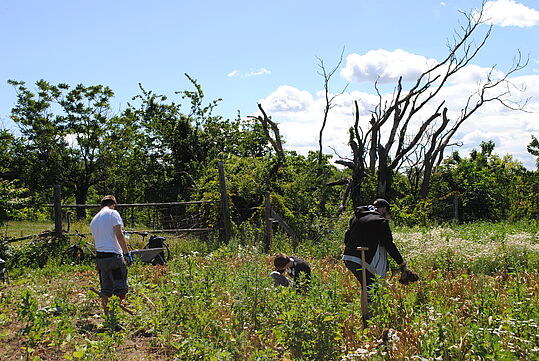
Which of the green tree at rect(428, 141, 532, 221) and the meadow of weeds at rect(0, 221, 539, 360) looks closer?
the meadow of weeds at rect(0, 221, 539, 360)

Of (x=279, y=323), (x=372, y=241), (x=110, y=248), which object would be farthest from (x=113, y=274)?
(x=372, y=241)

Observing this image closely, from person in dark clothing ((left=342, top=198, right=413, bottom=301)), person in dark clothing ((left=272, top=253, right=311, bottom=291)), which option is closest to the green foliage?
person in dark clothing ((left=272, top=253, right=311, bottom=291))

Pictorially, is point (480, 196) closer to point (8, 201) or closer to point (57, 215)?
point (57, 215)

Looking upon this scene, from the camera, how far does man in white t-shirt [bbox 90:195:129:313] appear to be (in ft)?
21.1

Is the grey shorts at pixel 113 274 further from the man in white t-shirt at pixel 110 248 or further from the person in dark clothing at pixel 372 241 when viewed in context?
the person in dark clothing at pixel 372 241

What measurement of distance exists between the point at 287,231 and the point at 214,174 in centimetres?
271

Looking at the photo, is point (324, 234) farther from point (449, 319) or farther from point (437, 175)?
A: point (437, 175)

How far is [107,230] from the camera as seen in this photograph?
253 inches

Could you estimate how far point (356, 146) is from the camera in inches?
776

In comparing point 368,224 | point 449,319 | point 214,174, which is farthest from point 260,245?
point 449,319

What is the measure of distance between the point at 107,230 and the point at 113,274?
0.54 m

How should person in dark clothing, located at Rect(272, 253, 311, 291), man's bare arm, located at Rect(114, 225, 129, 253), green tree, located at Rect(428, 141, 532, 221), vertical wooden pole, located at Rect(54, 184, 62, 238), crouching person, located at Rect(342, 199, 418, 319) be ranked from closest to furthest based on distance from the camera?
crouching person, located at Rect(342, 199, 418, 319), man's bare arm, located at Rect(114, 225, 129, 253), person in dark clothing, located at Rect(272, 253, 311, 291), vertical wooden pole, located at Rect(54, 184, 62, 238), green tree, located at Rect(428, 141, 532, 221)

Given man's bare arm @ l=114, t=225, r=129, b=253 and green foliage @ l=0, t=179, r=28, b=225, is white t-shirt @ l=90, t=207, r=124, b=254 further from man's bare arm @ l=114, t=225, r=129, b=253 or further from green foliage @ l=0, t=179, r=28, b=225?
green foliage @ l=0, t=179, r=28, b=225

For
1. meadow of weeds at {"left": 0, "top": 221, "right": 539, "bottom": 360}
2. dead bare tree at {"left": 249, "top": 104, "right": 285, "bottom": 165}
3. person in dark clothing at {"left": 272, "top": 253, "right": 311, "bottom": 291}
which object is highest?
dead bare tree at {"left": 249, "top": 104, "right": 285, "bottom": 165}
